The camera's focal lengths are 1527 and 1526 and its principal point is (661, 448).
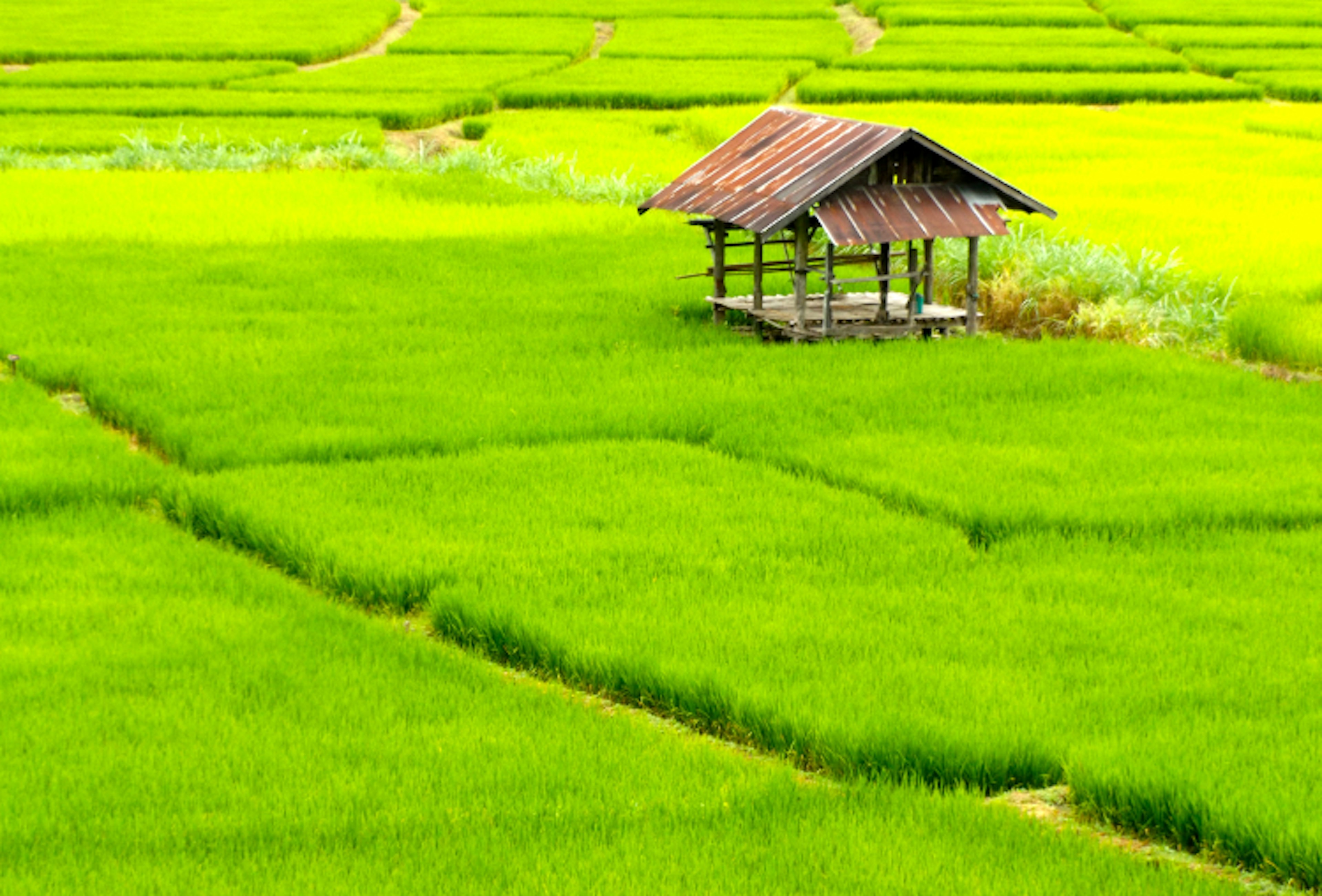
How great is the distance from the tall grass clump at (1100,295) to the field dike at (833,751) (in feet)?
23.0

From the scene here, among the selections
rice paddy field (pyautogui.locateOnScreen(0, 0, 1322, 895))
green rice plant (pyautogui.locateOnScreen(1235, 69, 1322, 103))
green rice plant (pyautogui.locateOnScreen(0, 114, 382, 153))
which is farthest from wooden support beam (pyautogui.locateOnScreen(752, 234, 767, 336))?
green rice plant (pyautogui.locateOnScreen(1235, 69, 1322, 103))

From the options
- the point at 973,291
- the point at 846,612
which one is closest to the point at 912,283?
the point at 973,291

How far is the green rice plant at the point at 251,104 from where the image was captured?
950 inches

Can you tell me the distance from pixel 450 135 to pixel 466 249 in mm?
10057

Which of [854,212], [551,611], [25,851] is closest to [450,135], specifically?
[854,212]

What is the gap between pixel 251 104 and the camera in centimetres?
2492

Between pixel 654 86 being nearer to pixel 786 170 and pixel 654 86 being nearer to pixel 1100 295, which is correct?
pixel 1100 295

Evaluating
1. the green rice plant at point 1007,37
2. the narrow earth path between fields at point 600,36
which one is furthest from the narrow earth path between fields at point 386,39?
the green rice plant at point 1007,37

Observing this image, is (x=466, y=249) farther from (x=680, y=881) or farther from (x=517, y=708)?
(x=680, y=881)

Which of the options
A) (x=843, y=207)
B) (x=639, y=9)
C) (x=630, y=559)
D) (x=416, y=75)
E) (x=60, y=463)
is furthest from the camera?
(x=639, y=9)

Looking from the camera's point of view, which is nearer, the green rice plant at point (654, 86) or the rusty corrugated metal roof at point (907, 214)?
the rusty corrugated metal roof at point (907, 214)

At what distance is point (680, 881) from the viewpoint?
4.14 meters

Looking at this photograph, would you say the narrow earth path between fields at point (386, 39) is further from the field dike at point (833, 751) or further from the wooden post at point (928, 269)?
the field dike at point (833, 751)

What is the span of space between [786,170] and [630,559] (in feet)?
17.3
